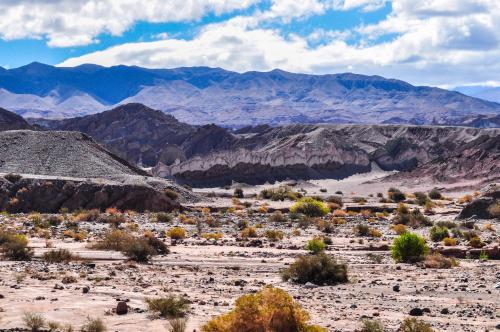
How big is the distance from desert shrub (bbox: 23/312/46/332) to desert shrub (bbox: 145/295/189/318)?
200 cm

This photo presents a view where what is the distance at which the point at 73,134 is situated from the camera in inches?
2355

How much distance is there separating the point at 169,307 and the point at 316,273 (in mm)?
5889

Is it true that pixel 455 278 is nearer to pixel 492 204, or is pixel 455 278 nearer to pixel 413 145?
pixel 492 204

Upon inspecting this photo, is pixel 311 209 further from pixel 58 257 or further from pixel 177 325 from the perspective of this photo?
pixel 177 325

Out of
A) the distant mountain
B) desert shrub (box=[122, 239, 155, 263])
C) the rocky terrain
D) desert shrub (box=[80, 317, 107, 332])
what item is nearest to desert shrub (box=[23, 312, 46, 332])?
desert shrub (box=[80, 317, 107, 332])

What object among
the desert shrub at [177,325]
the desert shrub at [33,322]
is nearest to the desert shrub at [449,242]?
the desert shrub at [177,325]

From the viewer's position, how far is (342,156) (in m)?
101

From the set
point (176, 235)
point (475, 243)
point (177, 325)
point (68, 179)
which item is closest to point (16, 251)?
point (176, 235)

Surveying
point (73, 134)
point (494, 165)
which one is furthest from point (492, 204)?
point (494, 165)

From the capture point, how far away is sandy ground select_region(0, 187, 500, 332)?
468 inches

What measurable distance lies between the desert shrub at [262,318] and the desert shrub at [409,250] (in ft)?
40.8

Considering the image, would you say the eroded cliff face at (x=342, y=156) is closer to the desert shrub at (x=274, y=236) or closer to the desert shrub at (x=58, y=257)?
the desert shrub at (x=274, y=236)

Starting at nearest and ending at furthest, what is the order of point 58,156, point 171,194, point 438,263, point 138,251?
point 438,263 < point 138,251 < point 171,194 < point 58,156

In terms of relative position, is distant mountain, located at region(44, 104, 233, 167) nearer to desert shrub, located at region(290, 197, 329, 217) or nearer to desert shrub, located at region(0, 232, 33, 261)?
desert shrub, located at region(290, 197, 329, 217)
